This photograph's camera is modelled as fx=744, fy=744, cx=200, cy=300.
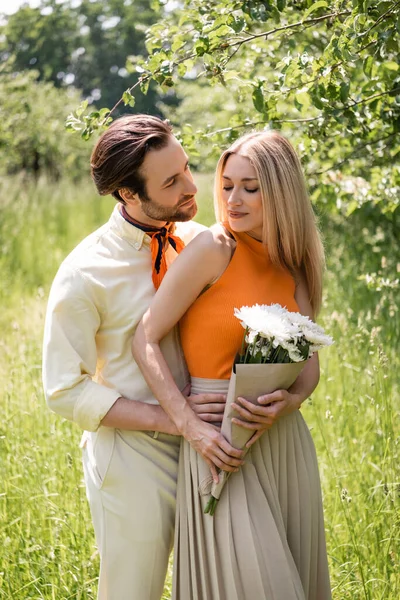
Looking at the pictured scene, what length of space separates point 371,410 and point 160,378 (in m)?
2.40

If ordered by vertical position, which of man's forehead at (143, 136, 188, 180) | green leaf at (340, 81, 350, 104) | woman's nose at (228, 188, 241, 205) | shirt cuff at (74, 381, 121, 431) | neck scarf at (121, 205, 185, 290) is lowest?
shirt cuff at (74, 381, 121, 431)

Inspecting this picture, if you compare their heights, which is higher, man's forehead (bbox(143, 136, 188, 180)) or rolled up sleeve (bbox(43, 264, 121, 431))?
man's forehead (bbox(143, 136, 188, 180))

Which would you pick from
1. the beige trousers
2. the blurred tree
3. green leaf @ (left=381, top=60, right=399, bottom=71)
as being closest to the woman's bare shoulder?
the beige trousers

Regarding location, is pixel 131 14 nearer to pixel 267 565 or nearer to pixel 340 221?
pixel 340 221

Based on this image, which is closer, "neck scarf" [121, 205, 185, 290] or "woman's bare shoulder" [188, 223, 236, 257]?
"woman's bare shoulder" [188, 223, 236, 257]

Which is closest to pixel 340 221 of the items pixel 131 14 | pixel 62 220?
pixel 62 220

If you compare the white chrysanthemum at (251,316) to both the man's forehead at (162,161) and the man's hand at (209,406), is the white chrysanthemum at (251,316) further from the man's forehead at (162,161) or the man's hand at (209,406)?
the man's forehead at (162,161)

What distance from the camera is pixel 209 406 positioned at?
2.49 m

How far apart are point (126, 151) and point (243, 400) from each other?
956mm

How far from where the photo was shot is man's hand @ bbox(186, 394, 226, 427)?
2.48 m

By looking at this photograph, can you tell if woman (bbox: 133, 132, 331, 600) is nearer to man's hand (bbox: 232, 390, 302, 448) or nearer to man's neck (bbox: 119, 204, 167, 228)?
man's hand (bbox: 232, 390, 302, 448)

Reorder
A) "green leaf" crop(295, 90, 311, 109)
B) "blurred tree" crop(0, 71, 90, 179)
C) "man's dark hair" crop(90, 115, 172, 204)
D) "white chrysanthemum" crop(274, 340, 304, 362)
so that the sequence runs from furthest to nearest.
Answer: "blurred tree" crop(0, 71, 90, 179)
"green leaf" crop(295, 90, 311, 109)
"man's dark hair" crop(90, 115, 172, 204)
"white chrysanthemum" crop(274, 340, 304, 362)

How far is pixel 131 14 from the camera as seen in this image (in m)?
49.9

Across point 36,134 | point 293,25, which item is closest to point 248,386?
point 293,25
